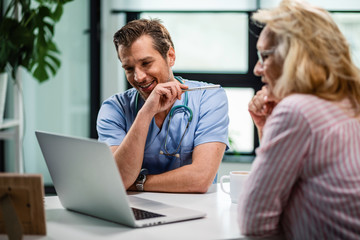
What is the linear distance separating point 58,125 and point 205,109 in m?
2.26

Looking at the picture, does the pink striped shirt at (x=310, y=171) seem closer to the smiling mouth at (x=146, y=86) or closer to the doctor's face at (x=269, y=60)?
the doctor's face at (x=269, y=60)

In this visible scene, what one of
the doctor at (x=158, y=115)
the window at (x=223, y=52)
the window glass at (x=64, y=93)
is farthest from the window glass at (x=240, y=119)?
the doctor at (x=158, y=115)

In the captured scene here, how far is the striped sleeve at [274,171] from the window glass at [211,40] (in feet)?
8.90

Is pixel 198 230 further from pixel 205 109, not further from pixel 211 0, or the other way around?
pixel 211 0

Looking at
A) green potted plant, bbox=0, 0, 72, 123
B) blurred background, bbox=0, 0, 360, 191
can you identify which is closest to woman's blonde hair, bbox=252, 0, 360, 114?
green potted plant, bbox=0, 0, 72, 123

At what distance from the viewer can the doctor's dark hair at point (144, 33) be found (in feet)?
6.35

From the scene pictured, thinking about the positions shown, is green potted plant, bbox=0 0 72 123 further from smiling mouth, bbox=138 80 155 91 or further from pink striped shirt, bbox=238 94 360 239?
pink striped shirt, bbox=238 94 360 239

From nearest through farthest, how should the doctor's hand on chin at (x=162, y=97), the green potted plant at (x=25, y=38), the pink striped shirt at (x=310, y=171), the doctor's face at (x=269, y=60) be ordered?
1. the pink striped shirt at (x=310, y=171)
2. the doctor's face at (x=269, y=60)
3. the doctor's hand on chin at (x=162, y=97)
4. the green potted plant at (x=25, y=38)

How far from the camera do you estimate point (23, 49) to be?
3.16 metres

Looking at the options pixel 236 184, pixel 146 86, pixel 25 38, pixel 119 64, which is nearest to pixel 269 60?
pixel 236 184

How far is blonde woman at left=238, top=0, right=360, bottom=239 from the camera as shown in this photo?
1122 millimetres

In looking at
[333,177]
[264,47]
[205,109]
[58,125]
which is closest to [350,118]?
[333,177]

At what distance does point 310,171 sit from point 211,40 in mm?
2772

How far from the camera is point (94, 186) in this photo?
1.30 metres
